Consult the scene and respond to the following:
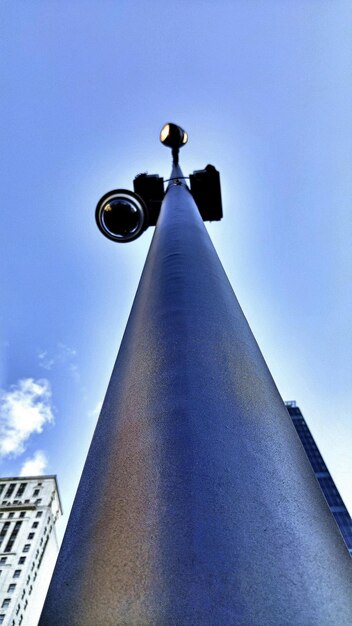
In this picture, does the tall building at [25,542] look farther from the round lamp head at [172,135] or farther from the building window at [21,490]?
the round lamp head at [172,135]

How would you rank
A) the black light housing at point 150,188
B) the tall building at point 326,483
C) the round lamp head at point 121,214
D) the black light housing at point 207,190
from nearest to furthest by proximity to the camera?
the round lamp head at point 121,214 < the black light housing at point 207,190 < the black light housing at point 150,188 < the tall building at point 326,483

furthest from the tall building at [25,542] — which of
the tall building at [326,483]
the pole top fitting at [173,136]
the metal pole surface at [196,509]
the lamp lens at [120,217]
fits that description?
the metal pole surface at [196,509]

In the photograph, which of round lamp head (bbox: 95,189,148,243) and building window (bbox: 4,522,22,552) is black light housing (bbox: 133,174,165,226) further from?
building window (bbox: 4,522,22,552)

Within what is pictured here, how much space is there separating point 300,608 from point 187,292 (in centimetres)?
120

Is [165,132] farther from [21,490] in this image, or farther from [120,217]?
[21,490]

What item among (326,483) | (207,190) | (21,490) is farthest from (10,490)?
(207,190)

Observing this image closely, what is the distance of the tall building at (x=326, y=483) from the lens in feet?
160

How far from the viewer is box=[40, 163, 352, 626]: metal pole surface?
0.71m

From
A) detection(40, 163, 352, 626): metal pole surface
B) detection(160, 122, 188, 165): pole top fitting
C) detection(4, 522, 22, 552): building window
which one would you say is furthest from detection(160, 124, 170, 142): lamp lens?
detection(4, 522, 22, 552): building window

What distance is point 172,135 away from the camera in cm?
530

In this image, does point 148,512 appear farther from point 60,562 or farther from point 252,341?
point 252,341

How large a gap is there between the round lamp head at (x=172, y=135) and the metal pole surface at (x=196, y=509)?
4.58 m

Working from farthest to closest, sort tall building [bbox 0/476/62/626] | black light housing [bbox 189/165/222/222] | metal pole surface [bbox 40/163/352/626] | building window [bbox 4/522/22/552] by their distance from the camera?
building window [bbox 4/522/22/552]
tall building [bbox 0/476/62/626]
black light housing [bbox 189/165/222/222]
metal pole surface [bbox 40/163/352/626]

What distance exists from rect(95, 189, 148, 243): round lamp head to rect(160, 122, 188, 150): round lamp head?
2.17m
